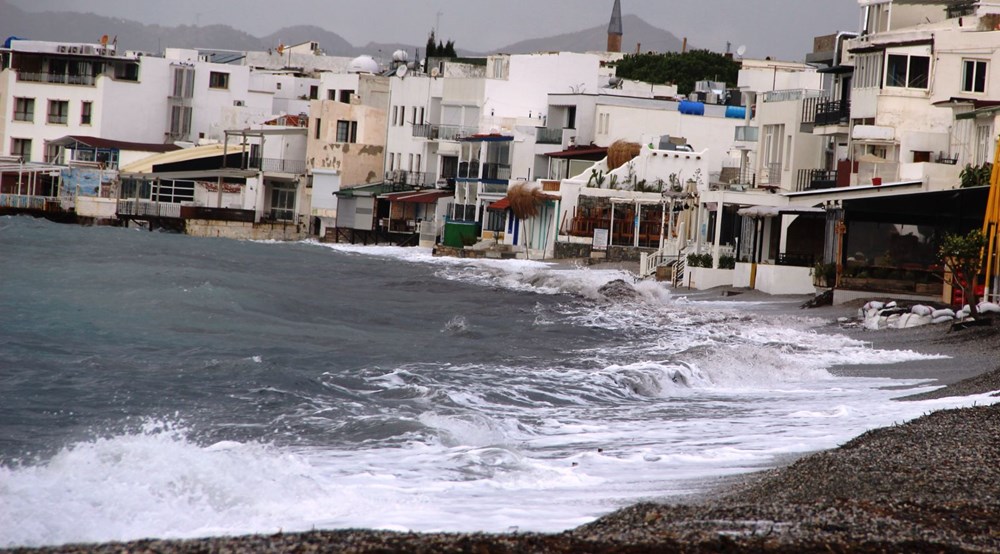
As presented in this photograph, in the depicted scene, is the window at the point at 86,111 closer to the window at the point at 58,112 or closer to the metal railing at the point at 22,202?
the window at the point at 58,112

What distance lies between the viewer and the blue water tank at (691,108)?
65000 mm

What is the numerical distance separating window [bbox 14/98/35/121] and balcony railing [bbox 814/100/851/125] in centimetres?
5600

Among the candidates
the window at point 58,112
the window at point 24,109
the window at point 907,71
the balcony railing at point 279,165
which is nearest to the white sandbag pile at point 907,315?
the window at point 907,71

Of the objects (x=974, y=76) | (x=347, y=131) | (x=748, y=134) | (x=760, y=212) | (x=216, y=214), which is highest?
(x=974, y=76)

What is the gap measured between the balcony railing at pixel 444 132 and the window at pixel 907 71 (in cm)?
3143

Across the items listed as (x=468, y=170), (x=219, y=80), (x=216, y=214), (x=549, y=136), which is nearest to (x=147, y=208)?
(x=216, y=214)

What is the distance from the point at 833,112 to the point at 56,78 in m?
57.0

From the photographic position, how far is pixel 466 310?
3123 centimetres

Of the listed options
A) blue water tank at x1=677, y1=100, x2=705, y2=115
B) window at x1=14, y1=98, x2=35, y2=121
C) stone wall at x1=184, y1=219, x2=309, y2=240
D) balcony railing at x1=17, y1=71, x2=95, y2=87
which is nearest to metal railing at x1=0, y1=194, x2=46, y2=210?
stone wall at x1=184, y1=219, x2=309, y2=240

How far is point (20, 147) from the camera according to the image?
8400 centimetres

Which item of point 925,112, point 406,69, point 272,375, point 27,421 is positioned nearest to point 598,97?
point 406,69

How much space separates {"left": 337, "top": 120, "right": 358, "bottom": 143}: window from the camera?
76.4 meters

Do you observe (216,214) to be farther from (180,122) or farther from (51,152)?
(180,122)

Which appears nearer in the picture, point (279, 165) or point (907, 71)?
point (907, 71)
